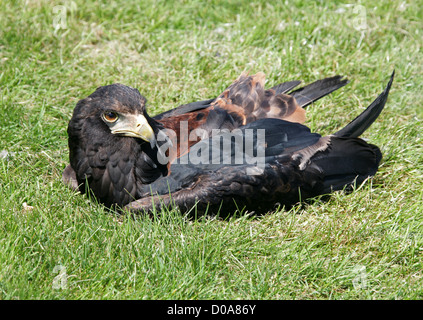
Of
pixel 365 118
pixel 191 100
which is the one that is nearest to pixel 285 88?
pixel 365 118

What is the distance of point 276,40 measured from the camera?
7707 millimetres

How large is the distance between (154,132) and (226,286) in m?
1.54

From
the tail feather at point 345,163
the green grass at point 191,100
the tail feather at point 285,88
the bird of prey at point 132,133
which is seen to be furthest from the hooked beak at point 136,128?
the tail feather at point 285,88

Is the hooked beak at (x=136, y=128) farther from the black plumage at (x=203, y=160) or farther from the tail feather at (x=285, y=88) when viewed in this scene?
the tail feather at (x=285, y=88)

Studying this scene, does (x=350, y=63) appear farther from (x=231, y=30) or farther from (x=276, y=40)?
(x=231, y=30)

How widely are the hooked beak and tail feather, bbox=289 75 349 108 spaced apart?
1867mm

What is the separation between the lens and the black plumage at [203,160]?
198 inches

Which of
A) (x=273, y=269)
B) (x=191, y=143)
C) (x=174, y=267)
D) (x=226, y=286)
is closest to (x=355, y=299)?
(x=273, y=269)

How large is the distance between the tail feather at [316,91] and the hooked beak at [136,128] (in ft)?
6.13

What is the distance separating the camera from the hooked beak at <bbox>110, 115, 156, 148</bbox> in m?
4.93

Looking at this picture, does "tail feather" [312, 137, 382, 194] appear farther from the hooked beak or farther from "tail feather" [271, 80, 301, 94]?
the hooked beak

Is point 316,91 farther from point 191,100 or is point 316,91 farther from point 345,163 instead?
point 191,100

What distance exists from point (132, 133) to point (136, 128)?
0.08m

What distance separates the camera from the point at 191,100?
22.7ft
